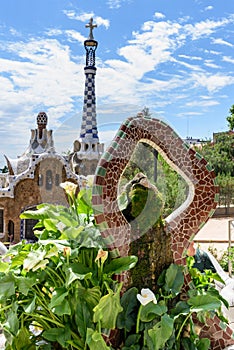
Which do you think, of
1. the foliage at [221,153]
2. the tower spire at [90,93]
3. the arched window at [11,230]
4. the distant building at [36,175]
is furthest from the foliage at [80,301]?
the foliage at [221,153]

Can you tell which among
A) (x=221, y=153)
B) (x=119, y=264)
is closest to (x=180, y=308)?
(x=119, y=264)

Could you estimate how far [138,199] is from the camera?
218 cm

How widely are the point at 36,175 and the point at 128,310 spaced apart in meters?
7.46

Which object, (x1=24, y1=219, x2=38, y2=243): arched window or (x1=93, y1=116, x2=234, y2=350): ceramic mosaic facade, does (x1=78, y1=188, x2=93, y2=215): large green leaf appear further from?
(x1=24, y1=219, x2=38, y2=243): arched window

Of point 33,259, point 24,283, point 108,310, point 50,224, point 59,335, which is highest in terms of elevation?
point 50,224

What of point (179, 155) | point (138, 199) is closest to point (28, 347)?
point (138, 199)

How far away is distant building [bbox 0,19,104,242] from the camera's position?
29.5ft

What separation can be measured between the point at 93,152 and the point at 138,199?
26.1 ft

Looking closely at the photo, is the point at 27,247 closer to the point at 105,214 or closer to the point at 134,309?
the point at 105,214

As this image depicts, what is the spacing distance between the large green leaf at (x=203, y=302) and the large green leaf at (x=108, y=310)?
40 centimetres

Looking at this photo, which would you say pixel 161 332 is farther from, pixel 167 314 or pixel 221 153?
pixel 221 153

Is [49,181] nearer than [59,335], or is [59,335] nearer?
[59,335]

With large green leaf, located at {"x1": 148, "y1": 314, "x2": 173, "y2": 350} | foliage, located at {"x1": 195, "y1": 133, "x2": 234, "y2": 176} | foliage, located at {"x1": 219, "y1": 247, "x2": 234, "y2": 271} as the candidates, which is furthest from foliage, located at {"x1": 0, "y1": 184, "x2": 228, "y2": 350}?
foliage, located at {"x1": 195, "y1": 133, "x2": 234, "y2": 176}

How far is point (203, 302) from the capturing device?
2064mm
